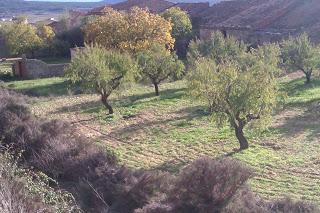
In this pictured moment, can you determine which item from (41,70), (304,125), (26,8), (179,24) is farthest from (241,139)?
(26,8)

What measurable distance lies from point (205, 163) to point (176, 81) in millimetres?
24732

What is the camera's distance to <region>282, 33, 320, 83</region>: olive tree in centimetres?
3019

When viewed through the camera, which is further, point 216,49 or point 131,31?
point 131,31

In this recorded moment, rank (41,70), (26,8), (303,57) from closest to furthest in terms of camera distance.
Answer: (303,57) → (41,70) → (26,8)

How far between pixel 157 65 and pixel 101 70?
580 cm

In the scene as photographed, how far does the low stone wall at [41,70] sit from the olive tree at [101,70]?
13.7 metres

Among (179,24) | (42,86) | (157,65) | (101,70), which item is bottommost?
(42,86)

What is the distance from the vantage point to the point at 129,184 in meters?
12.9

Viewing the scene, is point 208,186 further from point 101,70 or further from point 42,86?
point 42,86

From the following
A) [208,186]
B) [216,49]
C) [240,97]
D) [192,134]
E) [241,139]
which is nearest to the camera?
[208,186]

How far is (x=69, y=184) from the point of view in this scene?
1485cm

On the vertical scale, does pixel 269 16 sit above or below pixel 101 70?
above

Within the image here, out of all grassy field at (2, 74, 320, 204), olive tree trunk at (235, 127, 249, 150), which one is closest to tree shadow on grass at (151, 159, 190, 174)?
grassy field at (2, 74, 320, 204)

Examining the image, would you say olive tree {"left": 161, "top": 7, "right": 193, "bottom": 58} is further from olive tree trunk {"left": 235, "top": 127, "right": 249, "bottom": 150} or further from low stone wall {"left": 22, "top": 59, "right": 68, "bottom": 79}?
olive tree trunk {"left": 235, "top": 127, "right": 249, "bottom": 150}
